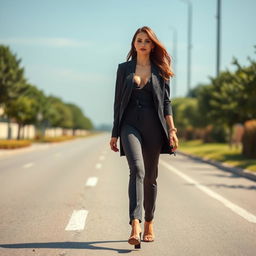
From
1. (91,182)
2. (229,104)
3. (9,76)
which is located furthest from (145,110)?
(9,76)

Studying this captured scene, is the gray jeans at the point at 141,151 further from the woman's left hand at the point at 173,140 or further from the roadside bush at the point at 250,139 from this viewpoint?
the roadside bush at the point at 250,139

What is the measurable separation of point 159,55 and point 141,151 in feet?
3.40

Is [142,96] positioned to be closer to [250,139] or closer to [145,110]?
[145,110]

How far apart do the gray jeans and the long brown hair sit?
446mm

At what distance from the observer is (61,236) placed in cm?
510

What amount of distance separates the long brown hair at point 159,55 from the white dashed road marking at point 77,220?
2119mm

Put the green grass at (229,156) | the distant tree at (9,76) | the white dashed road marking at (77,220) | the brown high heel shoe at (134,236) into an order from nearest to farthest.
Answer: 1. the brown high heel shoe at (134,236)
2. the white dashed road marking at (77,220)
3. the green grass at (229,156)
4. the distant tree at (9,76)

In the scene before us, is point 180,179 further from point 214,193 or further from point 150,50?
point 150,50

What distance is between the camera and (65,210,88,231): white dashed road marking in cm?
561

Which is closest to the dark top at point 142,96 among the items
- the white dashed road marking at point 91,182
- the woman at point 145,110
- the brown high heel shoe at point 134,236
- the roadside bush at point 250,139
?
the woman at point 145,110

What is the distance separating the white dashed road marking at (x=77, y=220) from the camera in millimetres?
5609

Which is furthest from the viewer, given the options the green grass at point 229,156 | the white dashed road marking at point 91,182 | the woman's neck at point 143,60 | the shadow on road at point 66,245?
the green grass at point 229,156

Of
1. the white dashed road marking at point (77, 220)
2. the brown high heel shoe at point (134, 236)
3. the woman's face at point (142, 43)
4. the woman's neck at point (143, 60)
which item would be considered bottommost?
the white dashed road marking at point (77, 220)

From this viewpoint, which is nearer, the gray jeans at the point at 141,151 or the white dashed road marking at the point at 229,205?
the gray jeans at the point at 141,151
